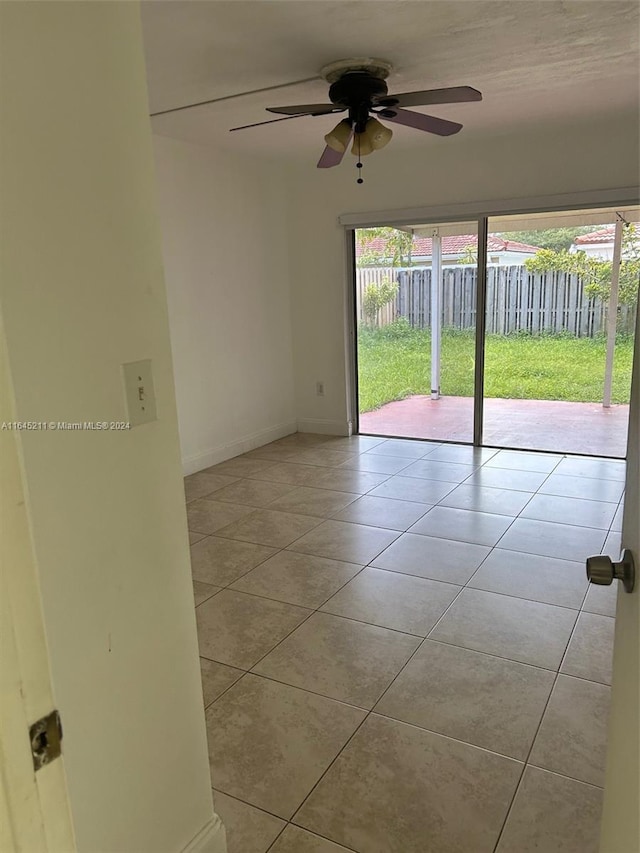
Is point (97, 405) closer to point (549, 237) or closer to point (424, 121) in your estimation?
point (424, 121)

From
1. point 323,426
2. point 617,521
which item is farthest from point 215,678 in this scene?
point 323,426

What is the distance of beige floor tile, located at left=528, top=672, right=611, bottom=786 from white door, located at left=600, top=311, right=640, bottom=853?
0.65m

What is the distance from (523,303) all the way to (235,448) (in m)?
2.72

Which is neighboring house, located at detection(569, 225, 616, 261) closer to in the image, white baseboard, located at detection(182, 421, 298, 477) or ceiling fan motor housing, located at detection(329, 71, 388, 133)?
ceiling fan motor housing, located at detection(329, 71, 388, 133)

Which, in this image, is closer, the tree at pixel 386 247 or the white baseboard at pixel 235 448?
the white baseboard at pixel 235 448

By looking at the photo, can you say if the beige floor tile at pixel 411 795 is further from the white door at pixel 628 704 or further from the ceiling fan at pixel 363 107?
the ceiling fan at pixel 363 107

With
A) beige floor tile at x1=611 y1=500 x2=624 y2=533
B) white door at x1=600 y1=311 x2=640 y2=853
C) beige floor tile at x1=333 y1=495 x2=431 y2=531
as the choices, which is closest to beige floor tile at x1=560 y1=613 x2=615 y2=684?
beige floor tile at x1=611 y1=500 x2=624 y2=533

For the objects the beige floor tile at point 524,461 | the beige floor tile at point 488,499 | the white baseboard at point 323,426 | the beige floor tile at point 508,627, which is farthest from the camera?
the white baseboard at point 323,426

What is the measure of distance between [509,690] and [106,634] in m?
1.52

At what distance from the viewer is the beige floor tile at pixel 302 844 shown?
155 cm

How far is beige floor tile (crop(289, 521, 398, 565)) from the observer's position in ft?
10.6

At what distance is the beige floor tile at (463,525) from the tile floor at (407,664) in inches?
0.6

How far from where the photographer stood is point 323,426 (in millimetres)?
5871

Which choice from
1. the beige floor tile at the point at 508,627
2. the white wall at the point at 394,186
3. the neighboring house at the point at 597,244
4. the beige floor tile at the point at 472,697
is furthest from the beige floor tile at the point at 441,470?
the beige floor tile at the point at 472,697
